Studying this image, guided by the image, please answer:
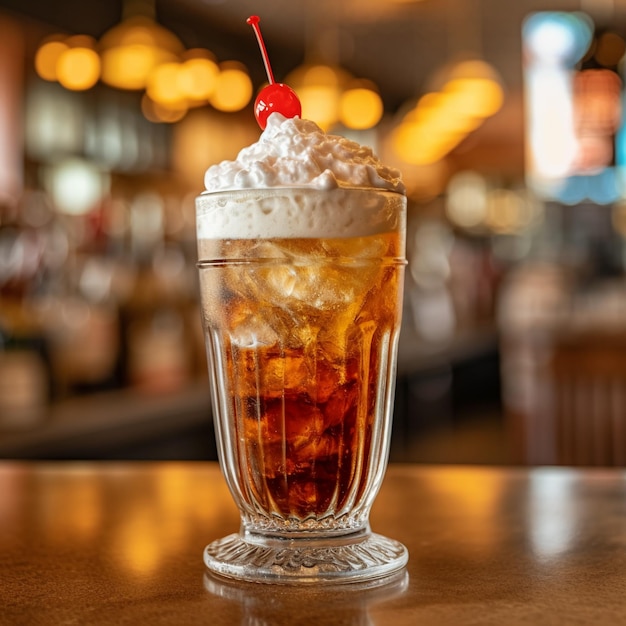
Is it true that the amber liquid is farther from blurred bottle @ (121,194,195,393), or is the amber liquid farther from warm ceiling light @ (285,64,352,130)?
warm ceiling light @ (285,64,352,130)

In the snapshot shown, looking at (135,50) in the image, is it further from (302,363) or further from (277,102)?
(302,363)

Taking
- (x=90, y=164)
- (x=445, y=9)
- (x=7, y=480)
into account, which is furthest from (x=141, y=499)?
(x=445, y=9)

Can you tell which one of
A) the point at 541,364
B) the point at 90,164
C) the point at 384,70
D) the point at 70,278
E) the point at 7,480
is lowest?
the point at 541,364

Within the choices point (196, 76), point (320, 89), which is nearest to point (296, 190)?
point (196, 76)

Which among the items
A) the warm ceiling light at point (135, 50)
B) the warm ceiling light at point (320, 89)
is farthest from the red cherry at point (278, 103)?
the warm ceiling light at point (320, 89)

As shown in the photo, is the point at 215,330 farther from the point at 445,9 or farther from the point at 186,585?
the point at 445,9

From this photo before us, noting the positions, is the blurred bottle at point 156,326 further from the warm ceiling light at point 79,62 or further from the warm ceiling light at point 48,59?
the warm ceiling light at point 48,59

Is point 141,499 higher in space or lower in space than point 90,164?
lower
